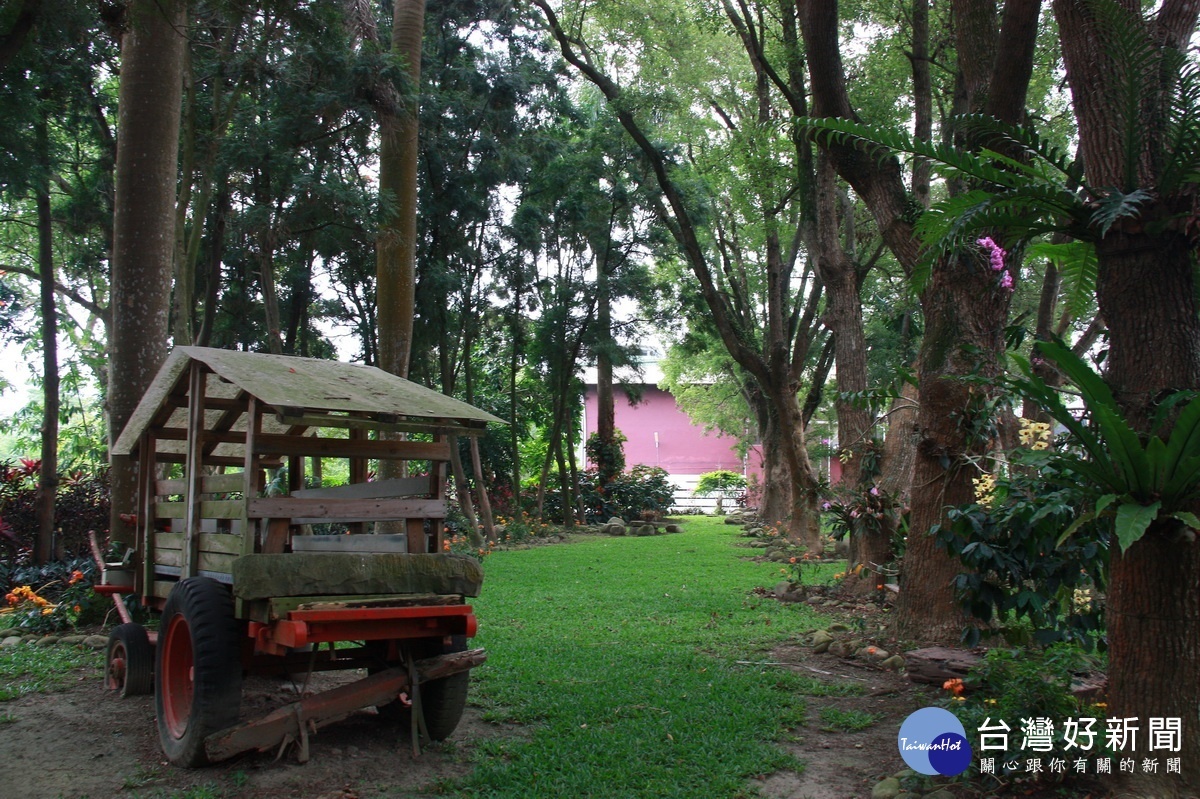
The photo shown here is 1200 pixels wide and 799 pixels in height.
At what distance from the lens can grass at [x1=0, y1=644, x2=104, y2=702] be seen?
21.3 ft

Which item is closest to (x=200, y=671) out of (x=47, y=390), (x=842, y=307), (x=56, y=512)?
(x=47, y=390)

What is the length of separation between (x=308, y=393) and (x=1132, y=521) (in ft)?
13.4

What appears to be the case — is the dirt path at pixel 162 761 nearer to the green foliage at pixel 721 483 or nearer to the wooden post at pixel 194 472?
the wooden post at pixel 194 472

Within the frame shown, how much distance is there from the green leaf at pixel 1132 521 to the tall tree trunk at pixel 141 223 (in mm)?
8176

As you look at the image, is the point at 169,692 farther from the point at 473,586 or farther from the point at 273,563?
the point at 473,586

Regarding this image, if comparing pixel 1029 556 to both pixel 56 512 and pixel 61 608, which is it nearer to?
pixel 61 608

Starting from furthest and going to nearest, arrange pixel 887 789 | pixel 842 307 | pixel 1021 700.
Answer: pixel 842 307, pixel 887 789, pixel 1021 700

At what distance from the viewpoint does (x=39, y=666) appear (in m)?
7.04

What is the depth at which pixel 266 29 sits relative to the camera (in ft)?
31.1

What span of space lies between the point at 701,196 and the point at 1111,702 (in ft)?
53.1

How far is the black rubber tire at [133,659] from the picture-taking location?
242 inches

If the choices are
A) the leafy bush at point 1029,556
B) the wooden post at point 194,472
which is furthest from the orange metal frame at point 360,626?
the leafy bush at point 1029,556

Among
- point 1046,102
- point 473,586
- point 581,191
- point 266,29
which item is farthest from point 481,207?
point 473,586

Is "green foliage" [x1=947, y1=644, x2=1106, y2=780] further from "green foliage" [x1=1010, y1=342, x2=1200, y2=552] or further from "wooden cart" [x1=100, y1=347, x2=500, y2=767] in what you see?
"wooden cart" [x1=100, y1=347, x2=500, y2=767]
